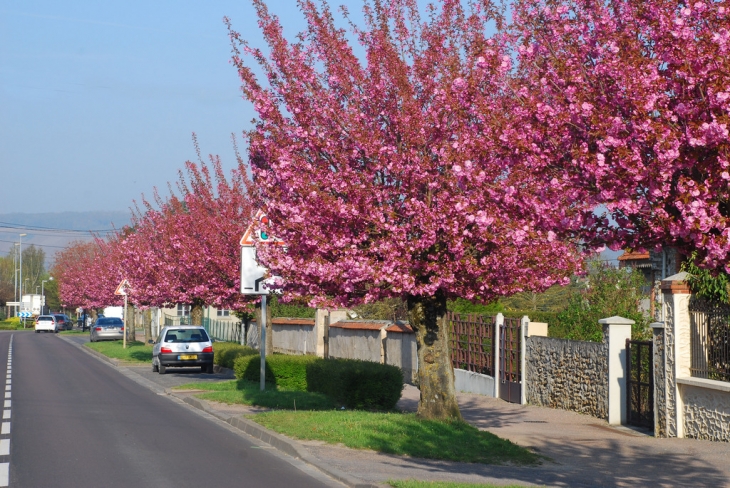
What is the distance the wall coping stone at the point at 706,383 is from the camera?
42.4 ft

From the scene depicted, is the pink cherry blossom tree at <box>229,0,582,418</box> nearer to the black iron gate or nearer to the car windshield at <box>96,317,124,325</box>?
the black iron gate

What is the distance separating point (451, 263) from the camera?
498 inches

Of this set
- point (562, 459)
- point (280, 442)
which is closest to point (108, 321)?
point (280, 442)

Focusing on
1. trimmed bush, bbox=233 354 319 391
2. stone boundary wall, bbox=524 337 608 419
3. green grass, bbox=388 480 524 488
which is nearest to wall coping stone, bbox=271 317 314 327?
trimmed bush, bbox=233 354 319 391

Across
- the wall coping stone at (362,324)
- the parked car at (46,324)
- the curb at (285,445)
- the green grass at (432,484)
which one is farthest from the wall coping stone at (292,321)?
the parked car at (46,324)

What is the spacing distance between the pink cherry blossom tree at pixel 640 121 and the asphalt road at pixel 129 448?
4325 millimetres

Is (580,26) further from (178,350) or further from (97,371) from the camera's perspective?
(97,371)

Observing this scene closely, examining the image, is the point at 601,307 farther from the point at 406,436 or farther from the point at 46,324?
the point at 46,324

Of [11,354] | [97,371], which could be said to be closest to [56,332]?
[11,354]

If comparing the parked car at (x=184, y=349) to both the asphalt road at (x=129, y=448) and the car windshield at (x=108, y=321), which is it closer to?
the asphalt road at (x=129, y=448)

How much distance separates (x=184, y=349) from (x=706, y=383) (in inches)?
761

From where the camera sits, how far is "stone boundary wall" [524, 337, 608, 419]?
17125mm

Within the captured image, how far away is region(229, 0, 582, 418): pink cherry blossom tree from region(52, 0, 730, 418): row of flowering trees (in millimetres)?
29

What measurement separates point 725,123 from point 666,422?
8.49 meters
